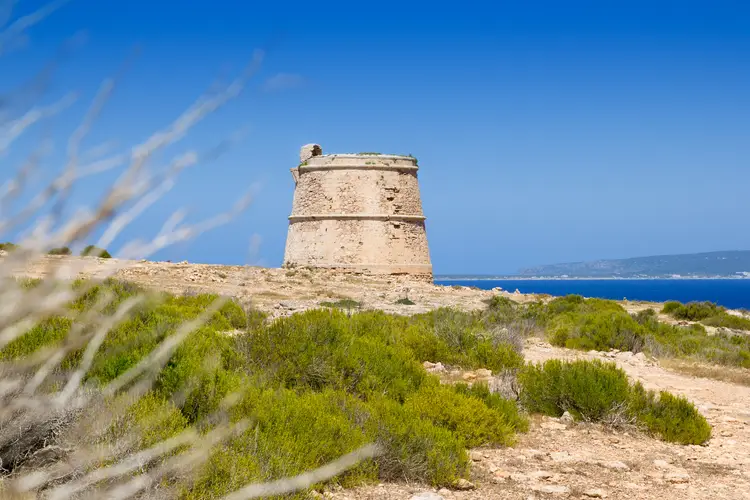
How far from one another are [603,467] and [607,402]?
1.37m

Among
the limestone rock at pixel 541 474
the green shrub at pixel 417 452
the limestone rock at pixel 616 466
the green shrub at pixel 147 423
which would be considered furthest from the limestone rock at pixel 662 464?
the green shrub at pixel 147 423

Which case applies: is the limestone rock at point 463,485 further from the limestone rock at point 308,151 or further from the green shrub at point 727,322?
the limestone rock at point 308,151

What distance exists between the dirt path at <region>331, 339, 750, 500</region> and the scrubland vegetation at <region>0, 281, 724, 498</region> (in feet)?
0.53

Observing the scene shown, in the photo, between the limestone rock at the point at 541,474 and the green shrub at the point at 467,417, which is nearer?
the limestone rock at the point at 541,474

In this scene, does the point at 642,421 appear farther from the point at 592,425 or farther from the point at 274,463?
the point at 274,463

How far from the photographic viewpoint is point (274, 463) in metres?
3.83

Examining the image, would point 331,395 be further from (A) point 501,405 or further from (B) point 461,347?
(B) point 461,347

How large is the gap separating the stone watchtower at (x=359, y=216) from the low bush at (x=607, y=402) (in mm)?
17461

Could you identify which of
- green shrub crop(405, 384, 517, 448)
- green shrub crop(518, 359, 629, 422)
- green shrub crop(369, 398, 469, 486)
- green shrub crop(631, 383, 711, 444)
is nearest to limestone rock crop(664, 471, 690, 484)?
green shrub crop(631, 383, 711, 444)

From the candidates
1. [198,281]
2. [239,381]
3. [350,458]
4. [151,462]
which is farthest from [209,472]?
[198,281]

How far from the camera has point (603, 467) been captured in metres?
5.09

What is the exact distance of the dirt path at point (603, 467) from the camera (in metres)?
4.46

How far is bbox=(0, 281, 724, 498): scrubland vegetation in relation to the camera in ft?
12.6

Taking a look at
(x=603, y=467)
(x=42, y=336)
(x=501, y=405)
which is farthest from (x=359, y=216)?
(x=603, y=467)
